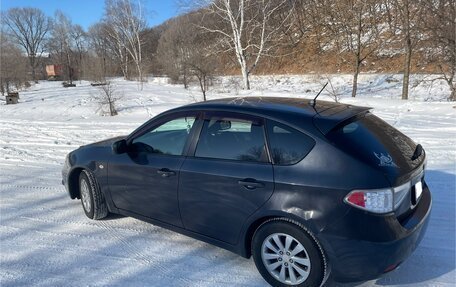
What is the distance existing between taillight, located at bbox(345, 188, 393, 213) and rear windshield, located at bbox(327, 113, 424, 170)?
0.23m

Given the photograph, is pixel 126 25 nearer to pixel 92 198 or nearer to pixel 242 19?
pixel 242 19

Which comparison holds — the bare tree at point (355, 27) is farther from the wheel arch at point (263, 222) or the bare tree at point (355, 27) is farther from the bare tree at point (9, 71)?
the bare tree at point (9, 71)

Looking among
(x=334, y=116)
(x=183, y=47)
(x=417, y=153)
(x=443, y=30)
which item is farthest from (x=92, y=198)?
(x=183, y=47)

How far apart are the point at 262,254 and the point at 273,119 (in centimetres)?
115

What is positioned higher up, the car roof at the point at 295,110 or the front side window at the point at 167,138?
the car roof at the point at 295,110

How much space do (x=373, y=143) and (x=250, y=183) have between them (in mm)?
1064

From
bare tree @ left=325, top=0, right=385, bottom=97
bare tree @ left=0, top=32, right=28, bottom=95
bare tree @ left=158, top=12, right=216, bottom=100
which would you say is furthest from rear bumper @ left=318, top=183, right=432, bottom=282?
bare tree @ left=0, top=32, right=28, bottom=95

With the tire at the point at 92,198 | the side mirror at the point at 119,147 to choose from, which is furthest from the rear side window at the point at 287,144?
the tire at the point at 92,198

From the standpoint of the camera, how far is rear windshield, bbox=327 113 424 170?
2553 mm

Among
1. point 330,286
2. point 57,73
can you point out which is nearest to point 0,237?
point 330,286

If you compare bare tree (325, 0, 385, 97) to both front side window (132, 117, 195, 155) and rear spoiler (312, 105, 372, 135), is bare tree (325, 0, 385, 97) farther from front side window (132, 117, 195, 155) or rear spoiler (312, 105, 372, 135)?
front side window (132, 117, 195, 155)

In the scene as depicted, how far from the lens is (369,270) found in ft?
7.99

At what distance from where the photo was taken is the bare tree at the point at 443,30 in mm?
14258

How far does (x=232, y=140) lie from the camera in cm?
305
